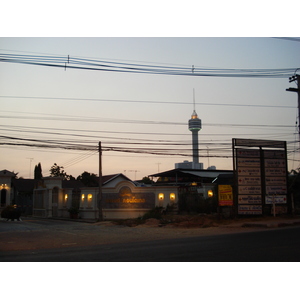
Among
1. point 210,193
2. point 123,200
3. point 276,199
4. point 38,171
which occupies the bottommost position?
point 123,200

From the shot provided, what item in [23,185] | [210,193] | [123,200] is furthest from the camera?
[23,185]

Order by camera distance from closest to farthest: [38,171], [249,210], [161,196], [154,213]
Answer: [249,210]
[154,213]
[161,196]
[38,171]

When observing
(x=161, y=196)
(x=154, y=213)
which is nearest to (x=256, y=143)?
(x=154, y=213)

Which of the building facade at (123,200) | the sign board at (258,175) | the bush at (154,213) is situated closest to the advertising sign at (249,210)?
the sign board at (258,175)

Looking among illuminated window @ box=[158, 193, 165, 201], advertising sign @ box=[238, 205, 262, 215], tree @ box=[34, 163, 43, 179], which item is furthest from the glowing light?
tree @ box=[34, 163, 43, 179]

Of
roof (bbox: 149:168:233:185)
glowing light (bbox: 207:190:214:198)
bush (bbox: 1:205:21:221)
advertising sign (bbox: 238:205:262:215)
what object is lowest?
bush (bbox: 1:205:21:221)

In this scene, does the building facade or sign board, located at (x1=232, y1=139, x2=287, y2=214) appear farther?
the building facade

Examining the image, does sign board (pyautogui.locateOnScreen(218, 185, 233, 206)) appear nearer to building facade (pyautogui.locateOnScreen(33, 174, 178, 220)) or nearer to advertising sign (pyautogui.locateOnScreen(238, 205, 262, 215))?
advertising sign (pyautogui.locateOnScreen(238, 205, 262, 215))

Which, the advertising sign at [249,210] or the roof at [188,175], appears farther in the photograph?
→ the roof at [188,175]

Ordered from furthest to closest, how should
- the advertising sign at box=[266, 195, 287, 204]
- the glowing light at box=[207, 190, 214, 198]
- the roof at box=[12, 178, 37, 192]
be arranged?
the roof at box=[12, 178, 37, 192]
the glowing light at box=[207, 190, 214, 198]
the advertising sign at box=[266, 195, 287, 204]

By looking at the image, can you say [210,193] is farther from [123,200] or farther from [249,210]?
[249,210]

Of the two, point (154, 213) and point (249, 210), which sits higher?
point (249, 210)

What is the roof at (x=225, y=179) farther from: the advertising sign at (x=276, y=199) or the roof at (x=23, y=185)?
the roof at (x=23, y=185)

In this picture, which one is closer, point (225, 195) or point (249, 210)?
point (225, 195)
